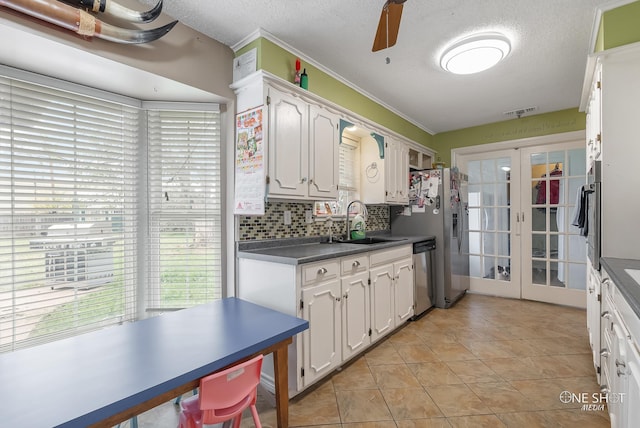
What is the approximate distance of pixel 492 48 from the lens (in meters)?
2.10

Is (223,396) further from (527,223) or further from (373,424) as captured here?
(527,223)

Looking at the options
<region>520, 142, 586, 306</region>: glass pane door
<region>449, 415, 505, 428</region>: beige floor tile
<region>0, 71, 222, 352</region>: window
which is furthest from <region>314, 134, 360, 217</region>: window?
<region>520, 142, 586, 306</region>: glass pane door

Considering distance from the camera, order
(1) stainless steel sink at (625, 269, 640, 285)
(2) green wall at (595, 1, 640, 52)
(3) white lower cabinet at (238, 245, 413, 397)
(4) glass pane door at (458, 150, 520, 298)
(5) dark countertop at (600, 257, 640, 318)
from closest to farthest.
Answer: (5) dark countertop at (600, 257, 640, 318) → (1) stainless steel sink at (625, 269, 640, 285) → (2) green wall at (595, 1, 640, 52) → (3) white lower cabinet at (238, 245, 413, 397) → (4) glass pane door at (458, 150, 520, 298)

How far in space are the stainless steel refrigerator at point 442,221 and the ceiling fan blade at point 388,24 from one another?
2.38 metres

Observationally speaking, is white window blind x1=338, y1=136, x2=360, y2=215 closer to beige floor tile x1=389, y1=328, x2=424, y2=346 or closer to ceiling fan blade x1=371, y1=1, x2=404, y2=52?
beige floor tile x1=389, y1=328, x2=424, y2=346

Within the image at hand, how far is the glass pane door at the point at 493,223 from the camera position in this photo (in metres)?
3.93

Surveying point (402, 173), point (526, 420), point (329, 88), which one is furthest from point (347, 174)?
point (526, 420)

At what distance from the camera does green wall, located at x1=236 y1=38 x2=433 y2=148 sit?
202 cm

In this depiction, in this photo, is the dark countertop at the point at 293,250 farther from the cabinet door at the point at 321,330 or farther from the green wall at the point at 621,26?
the green wall at the point at 621,26

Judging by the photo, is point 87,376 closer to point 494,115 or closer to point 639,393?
point 639,393

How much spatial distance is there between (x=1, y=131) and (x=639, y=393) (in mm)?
2904

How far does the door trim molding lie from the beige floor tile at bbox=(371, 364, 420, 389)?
10.5ft

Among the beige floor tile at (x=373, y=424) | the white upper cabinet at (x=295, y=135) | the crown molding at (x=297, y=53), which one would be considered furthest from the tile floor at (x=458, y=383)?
the crown molding at (x=297, y=53)

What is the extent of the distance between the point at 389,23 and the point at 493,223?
357 cm
